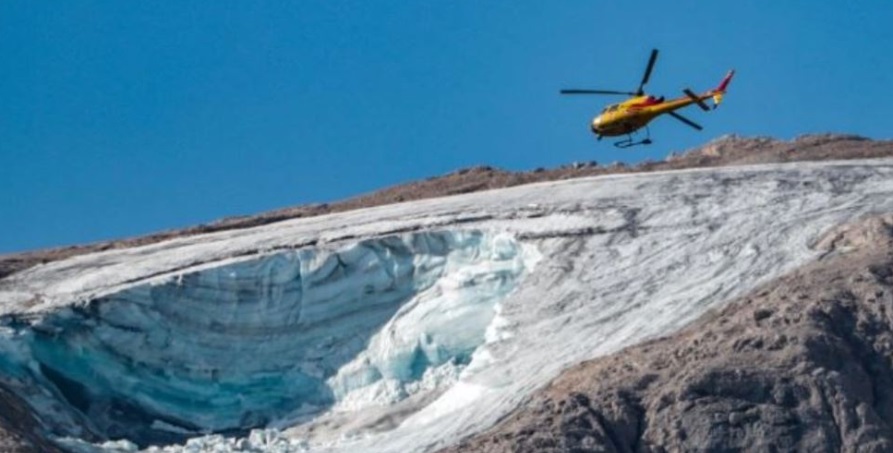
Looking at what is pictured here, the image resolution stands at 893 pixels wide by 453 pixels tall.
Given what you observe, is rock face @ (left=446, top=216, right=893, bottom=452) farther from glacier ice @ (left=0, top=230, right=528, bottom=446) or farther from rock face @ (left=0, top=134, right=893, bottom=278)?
rock face @ (left=0, top=134, right=893, bottom=278)

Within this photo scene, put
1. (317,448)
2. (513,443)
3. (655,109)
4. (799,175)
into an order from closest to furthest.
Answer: (513,443) → (317,448) → (799,175) → (655,109)

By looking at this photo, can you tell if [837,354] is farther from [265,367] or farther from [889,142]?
[889,142]

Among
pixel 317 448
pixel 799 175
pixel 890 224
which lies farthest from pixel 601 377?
pixel 799 175

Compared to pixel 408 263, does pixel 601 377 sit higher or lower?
lower

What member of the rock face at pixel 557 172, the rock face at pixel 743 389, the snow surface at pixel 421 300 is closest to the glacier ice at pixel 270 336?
the snow surface at pixel 421 300

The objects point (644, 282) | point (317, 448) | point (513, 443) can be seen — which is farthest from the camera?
point (644, 282)
